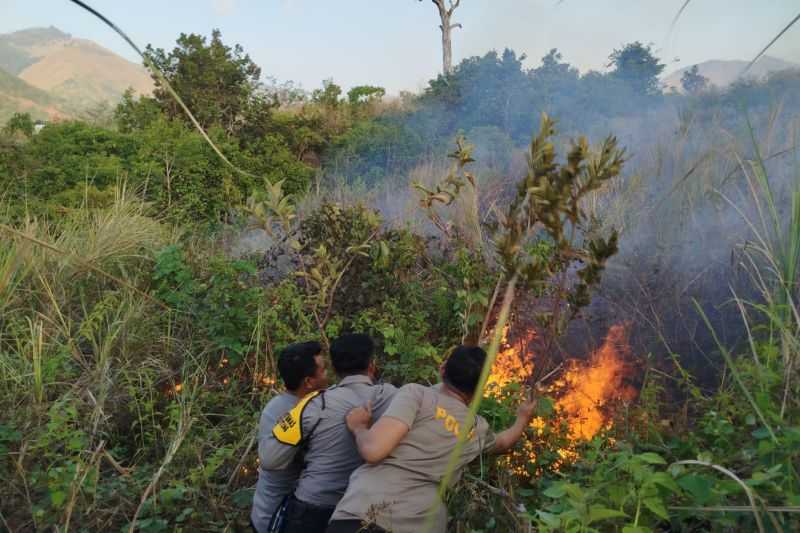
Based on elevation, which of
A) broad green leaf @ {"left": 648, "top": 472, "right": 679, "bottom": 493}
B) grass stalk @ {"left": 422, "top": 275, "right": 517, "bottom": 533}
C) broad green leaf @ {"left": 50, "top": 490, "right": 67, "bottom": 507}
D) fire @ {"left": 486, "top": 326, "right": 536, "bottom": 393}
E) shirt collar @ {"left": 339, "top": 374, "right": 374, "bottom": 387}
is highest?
grass stalk @ {"left": 422, "top": 275, "right": 517, "bottom": 533}

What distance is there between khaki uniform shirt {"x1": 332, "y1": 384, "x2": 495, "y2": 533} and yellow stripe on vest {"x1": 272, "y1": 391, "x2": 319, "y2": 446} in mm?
458

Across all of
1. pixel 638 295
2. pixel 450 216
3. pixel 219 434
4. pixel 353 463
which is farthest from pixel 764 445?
pixel 450 216

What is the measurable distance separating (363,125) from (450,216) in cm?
749

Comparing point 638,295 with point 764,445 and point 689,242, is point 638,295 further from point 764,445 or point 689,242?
point 764,445

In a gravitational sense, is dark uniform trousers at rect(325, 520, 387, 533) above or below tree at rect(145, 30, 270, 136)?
below

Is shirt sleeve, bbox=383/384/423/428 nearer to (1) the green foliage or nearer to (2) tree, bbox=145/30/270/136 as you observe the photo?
(1) the green foliage

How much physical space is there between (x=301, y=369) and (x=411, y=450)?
0.88m

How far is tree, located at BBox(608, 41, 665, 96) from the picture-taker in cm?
1311

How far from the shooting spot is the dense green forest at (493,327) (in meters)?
2.51

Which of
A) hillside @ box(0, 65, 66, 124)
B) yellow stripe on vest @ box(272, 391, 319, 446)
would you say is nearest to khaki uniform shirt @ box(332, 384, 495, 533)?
yellow stripe on vest @ box(272, 391, 319, 446)

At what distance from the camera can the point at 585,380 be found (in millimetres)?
4609

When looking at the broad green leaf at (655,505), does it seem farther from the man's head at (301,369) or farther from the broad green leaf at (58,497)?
the broad green leaf at (58,497)

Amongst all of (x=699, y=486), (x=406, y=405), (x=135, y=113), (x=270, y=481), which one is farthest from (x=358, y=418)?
(x=135, y=113)

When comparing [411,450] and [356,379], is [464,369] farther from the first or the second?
[356,379]
